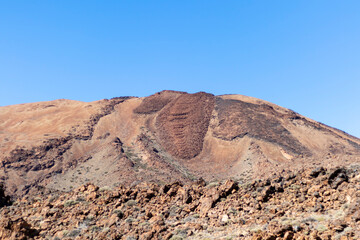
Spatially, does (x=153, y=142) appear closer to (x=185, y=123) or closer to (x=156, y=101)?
(x=185, y=123)

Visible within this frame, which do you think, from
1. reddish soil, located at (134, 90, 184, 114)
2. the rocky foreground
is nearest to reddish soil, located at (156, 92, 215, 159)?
reddish soil, located at (134, 90, 184, 114)

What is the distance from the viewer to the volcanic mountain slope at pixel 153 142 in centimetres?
6519

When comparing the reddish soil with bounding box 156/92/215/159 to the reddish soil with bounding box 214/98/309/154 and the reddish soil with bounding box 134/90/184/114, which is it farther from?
the reddish soil with bounding box 214/98/309/154

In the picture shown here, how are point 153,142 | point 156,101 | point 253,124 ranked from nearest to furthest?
point 153,142
point 253,124
point 156,101

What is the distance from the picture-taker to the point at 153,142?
80688mm

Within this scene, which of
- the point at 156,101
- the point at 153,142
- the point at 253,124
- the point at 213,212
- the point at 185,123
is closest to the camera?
the point at 213,212

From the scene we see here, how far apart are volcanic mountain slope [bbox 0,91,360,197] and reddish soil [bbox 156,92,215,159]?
23 centimetres

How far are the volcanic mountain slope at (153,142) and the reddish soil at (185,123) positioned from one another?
0.23 meters

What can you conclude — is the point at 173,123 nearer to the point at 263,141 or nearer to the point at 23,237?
the point at 263,141

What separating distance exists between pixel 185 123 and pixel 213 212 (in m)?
73.0

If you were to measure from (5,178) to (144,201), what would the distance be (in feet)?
178

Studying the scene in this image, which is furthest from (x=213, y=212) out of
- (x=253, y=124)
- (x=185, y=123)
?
(x=185, y=123)

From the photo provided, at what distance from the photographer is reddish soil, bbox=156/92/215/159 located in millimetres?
80188

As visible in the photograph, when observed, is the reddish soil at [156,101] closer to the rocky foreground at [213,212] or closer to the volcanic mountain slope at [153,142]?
the volcanic mountain slope at [153,142]
